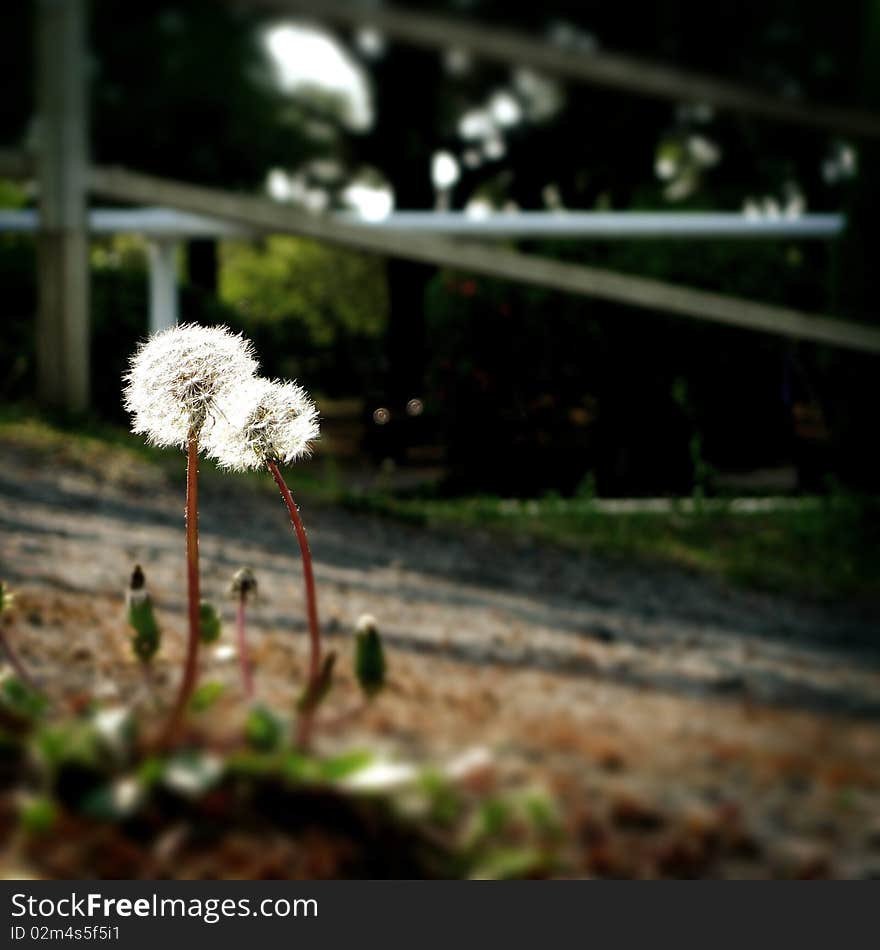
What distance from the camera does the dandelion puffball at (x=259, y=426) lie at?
1.29 meters

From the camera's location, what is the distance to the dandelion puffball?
1294 millimetres

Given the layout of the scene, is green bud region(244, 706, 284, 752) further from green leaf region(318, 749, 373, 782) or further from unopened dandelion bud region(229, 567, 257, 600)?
unopened dandelion bud region(229, 567, 257, 600)

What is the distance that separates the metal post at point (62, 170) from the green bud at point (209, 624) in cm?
259

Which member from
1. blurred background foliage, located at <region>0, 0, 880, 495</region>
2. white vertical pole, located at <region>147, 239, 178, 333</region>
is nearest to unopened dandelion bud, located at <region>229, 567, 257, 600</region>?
blurred background foliage, located at <region>0, 0, 880, 495</region>

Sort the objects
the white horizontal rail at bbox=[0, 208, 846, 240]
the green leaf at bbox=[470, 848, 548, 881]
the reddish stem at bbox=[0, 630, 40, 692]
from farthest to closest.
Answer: the white horizontal rail at bbox=[0, 208, 846, 240]
the reddish stem at bbox=[0, 630, 40, 692]
the green leaf at bbox=[470, 848, 548, 881]

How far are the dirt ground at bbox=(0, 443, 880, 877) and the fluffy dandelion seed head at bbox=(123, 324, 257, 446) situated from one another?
17.6 inches

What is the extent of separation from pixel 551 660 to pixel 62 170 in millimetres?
2942

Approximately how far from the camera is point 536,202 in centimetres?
968

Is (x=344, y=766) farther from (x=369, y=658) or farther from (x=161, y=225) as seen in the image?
(x=161, y=225)

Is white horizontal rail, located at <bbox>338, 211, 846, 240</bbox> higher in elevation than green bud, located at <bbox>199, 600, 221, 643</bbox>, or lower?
higher

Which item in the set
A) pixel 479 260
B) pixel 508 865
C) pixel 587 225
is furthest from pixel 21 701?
pixel 587 225

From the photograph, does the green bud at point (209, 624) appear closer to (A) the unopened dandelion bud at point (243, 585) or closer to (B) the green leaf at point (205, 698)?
(A) the unopened dandelion bud at point (243, 585)

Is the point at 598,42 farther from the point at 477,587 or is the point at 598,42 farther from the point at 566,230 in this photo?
the point at 477,587

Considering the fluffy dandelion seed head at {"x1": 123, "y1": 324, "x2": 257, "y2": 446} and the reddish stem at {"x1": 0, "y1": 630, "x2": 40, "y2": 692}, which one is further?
the reddish stem at {"x1": 0, "y1": 630, "x2": 40, "y2": 692}
